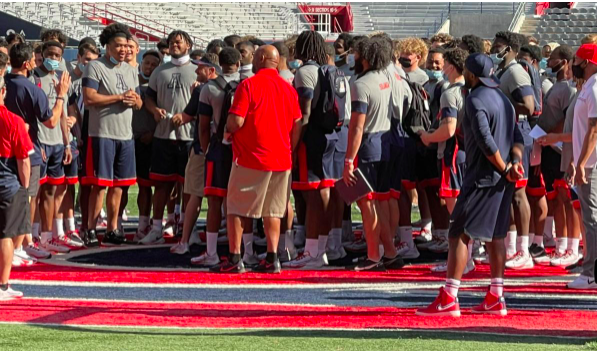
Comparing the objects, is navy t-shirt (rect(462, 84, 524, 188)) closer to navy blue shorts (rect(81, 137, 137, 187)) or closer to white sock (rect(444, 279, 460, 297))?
white sock (rect(444, 279, 460, 297))

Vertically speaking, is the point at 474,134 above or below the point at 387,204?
above

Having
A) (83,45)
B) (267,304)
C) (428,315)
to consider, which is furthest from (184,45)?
(428,315)

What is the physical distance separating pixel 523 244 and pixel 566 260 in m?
0.48

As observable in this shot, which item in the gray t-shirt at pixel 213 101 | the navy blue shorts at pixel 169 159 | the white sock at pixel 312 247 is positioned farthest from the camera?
the navy blue shorts at pixel 169 159

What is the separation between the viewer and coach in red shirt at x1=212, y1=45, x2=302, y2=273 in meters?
9.61

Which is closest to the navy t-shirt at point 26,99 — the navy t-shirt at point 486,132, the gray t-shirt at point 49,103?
the gray t-shirt at point 49,103

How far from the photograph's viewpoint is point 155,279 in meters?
9.83

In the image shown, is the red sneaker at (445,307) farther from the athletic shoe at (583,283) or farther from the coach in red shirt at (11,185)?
the coach in red shirt at (11,185)

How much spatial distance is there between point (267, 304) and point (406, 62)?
429 centimetres

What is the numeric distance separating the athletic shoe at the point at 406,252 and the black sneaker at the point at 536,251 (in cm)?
112

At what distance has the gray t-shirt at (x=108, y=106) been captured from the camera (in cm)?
1174

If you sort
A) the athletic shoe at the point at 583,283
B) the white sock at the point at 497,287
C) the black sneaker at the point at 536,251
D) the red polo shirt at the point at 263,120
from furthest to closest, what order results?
the black sneaker at the point at 536,251 < the red polo shirt at the point at 263,120 < the athletic shoe at the point at 583,283 < the white sock at the point at 497,287

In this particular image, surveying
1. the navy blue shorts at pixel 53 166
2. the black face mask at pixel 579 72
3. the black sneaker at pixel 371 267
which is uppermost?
the black face mask at pixel 579 72

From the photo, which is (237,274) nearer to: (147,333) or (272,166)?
(272,166)
